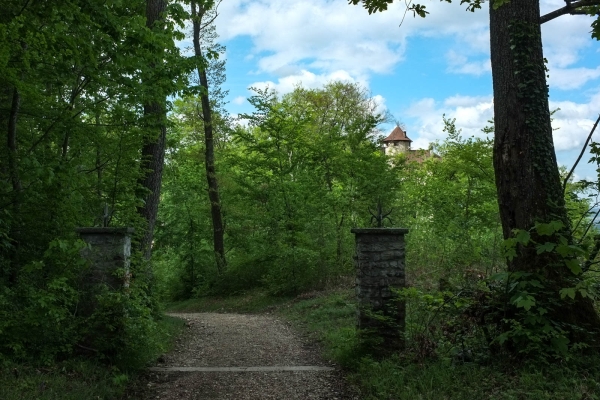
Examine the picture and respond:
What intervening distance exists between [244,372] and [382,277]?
2140mm

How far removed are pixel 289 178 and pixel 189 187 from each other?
6.18 m

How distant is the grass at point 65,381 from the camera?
167 inches

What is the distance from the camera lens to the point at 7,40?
195 inches

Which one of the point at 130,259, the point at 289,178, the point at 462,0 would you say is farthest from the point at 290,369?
the point at 289,178

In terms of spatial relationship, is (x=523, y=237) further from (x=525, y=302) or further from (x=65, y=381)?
(x=65, y=381)

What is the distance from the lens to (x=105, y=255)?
5.84 meters

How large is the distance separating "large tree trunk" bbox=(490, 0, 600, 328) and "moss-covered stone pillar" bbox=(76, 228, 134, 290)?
4.67 meters

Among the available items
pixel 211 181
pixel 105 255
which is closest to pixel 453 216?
pixel 211 181

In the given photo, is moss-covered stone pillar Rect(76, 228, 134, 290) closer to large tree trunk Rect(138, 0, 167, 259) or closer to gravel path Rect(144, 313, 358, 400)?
gravel path Rect(144, 313, 358, 400)

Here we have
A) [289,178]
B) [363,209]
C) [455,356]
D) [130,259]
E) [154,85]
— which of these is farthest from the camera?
[289,178]

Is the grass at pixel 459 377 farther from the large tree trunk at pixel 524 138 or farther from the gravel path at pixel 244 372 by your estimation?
the large tree trunk at pixel 524 138

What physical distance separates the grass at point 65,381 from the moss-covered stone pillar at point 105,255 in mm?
959

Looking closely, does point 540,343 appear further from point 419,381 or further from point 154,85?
point 154,85

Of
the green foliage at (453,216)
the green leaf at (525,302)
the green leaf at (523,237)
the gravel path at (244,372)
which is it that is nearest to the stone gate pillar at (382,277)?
the gravel path at (244,372)
